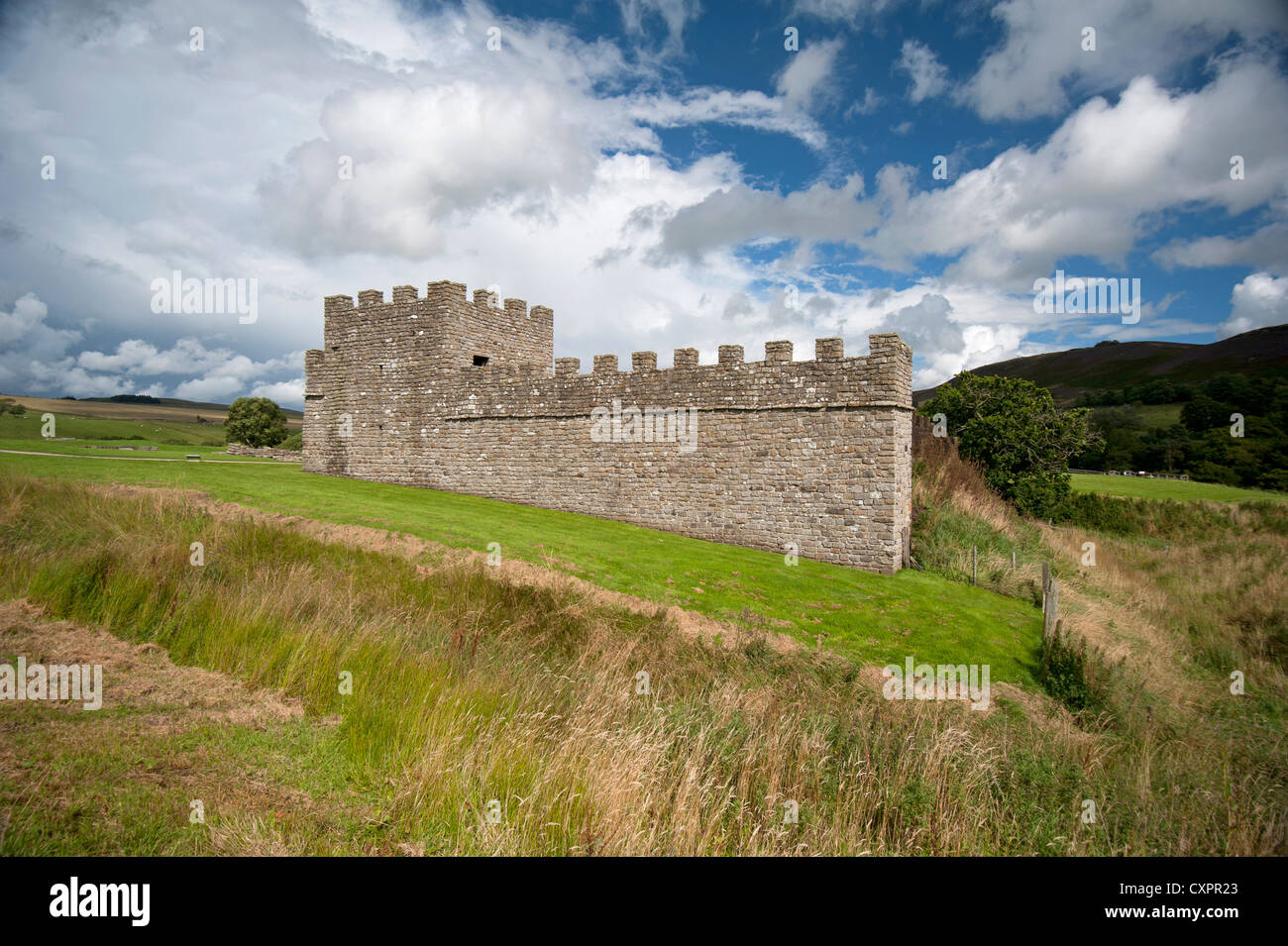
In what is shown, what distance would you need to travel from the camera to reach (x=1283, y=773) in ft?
24.5

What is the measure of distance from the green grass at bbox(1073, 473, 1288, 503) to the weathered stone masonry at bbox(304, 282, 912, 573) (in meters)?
22.5

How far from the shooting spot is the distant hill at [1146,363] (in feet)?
274

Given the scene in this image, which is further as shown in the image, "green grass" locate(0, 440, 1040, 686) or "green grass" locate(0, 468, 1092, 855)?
"green grass" locate(0, 440, 1040, 686)

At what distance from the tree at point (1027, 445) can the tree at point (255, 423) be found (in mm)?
58794

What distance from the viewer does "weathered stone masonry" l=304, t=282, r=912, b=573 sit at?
A: 16.1 metres

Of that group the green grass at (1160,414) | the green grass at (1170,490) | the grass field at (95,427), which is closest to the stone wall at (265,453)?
the grass field at (95,427)

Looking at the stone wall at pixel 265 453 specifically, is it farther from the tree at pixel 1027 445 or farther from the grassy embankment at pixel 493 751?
the tree at pixel 1027 445

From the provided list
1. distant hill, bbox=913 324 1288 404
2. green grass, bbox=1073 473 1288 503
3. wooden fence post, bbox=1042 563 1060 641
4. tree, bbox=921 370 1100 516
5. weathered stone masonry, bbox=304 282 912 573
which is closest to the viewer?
wooden fence post, bbox=1042 563 1060 641

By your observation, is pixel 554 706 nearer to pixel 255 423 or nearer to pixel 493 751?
pixel 493 751

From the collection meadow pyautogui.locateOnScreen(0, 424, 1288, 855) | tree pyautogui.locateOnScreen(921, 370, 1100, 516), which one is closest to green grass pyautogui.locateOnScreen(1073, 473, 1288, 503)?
tree pyautogui.locateOnScreen(921, 370, 1100, 516)

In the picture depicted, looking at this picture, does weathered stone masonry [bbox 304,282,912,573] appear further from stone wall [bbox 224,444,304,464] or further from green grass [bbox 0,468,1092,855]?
stone wall [bbox 224,444,304,464]
